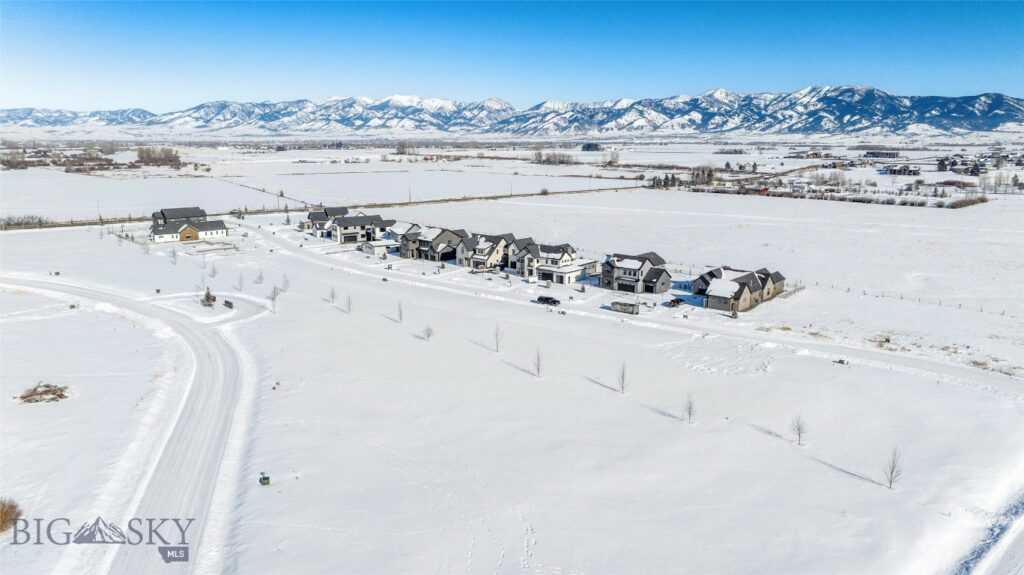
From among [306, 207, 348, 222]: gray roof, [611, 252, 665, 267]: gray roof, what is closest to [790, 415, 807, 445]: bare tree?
[611, 252, 665, 267]: gray roof

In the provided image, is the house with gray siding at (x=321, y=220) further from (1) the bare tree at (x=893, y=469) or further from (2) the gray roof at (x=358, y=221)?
(1) the bare tree at (x=893, y=469)

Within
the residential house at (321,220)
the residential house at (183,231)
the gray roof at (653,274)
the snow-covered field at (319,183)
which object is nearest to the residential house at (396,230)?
the residential house at (321,220)

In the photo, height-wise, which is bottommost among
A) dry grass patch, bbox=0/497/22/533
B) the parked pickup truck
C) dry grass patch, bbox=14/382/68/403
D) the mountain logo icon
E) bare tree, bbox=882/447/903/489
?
the mountain logo icon

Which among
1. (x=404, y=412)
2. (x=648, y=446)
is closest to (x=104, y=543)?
(x=404, y=412)

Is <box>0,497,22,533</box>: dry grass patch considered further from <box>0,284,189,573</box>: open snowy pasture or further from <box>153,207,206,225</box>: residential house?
<box>153,207,206,225</box>: residential house

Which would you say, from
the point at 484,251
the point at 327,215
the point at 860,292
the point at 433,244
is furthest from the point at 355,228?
the point at 860,292

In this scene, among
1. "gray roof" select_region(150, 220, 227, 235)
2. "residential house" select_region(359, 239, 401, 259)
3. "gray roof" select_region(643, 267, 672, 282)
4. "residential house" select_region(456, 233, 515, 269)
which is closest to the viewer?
"gray roof" select_region(643, 267, 672, 282)
